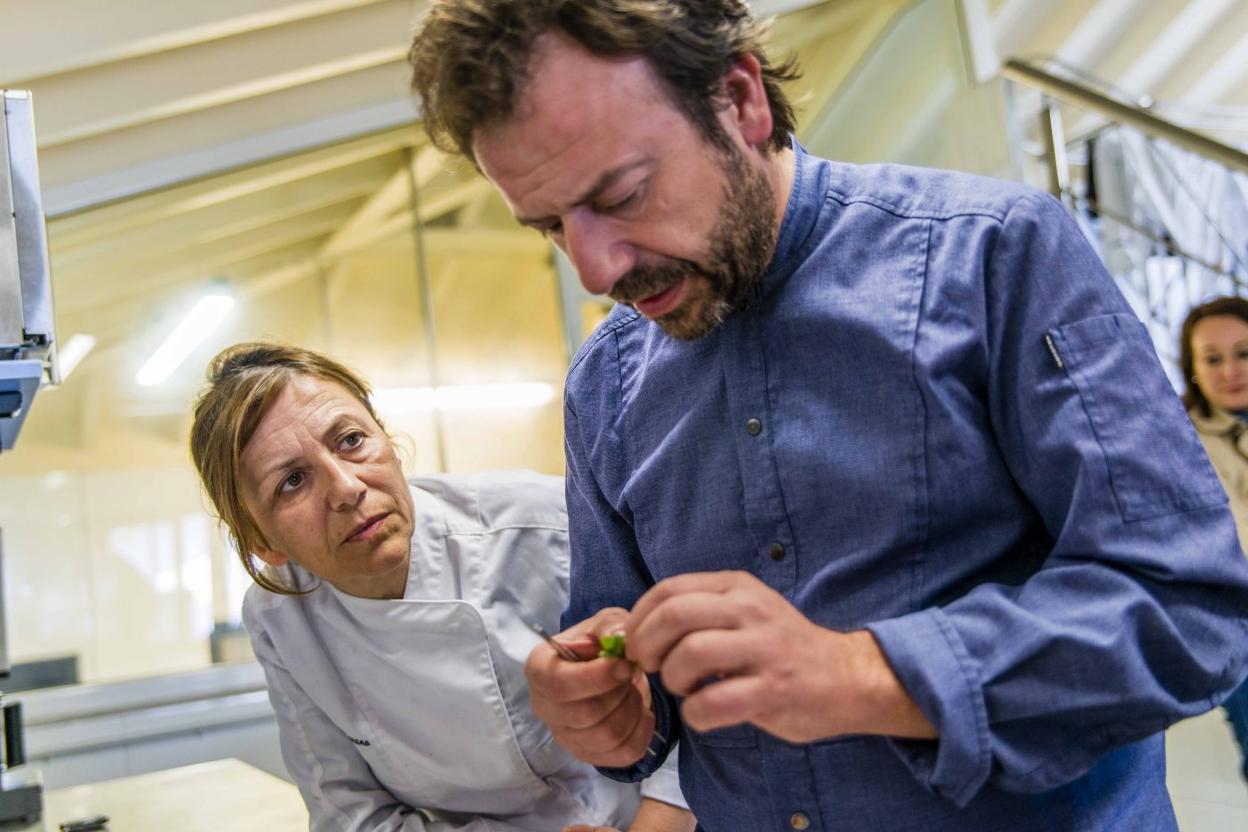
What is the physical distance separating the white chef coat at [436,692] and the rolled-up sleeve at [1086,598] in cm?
100

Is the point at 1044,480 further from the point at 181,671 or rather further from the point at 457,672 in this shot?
the point at 181,671

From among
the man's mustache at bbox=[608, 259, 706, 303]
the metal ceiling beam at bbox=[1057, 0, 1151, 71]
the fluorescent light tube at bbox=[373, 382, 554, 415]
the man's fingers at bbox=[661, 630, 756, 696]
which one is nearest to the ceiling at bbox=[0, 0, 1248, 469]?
the fluorescent light tube at bbox=[373, 382, 554, 415]

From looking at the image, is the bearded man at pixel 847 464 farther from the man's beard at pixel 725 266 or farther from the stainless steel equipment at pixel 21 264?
the stainless steel equipment at pixel 21 264

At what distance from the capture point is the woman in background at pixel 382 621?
1.69 meters

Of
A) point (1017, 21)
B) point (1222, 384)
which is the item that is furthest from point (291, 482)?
point (1017, 21)

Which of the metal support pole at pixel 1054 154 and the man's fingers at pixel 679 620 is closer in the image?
the man's fingers at pixel 679 620

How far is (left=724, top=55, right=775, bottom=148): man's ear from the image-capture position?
935 mm

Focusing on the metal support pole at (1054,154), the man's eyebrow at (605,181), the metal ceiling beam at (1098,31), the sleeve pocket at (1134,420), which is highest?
the metal ceiling beam at (1098,31)

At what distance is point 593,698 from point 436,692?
30.7 inches

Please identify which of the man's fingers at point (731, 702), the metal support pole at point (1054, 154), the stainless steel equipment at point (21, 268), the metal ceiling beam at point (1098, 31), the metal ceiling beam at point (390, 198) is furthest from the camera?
the metal ceiling beam at point (1098, 31)

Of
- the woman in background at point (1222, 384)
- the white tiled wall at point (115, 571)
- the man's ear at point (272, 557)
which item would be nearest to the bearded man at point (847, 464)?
the man's ear at point (272, 557)

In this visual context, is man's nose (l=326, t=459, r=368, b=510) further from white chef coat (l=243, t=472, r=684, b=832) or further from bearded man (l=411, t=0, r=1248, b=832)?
bearded man (l=411, t=0, r=1248, b=832)

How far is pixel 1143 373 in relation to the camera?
2.65 feet

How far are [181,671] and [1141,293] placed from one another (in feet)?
12.3
